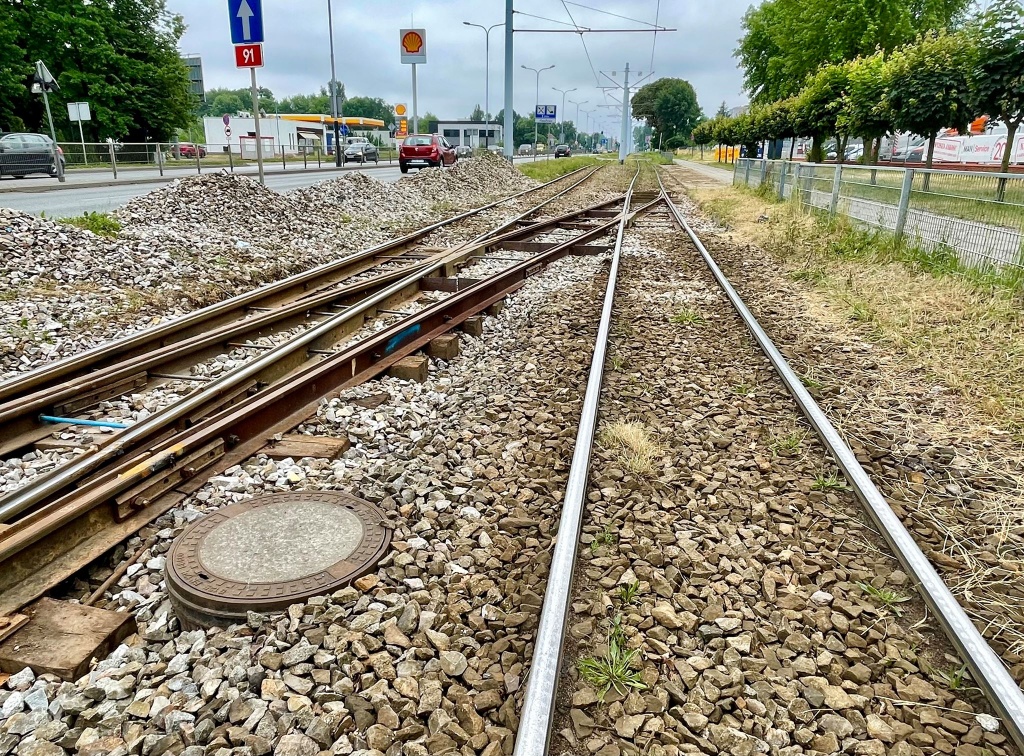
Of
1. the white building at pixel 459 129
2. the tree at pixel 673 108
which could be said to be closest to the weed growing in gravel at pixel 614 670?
the white building at pixel 459 129

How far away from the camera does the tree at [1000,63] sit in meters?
13.4

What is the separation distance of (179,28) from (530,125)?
3759 inches

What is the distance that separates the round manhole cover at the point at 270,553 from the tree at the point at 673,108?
422 feet

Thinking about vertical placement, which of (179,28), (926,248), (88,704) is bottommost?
(88,704)

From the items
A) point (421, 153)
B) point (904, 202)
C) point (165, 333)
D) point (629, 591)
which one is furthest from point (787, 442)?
point (421, 153)

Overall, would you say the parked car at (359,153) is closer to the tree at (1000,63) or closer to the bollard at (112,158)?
the bollard at (112,158)

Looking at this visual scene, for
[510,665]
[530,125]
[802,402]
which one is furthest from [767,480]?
[530,125]

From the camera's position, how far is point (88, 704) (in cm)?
239

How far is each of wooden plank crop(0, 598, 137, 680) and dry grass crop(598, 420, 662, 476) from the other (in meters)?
2.60

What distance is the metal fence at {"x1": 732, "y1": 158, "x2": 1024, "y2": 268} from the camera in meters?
7.99

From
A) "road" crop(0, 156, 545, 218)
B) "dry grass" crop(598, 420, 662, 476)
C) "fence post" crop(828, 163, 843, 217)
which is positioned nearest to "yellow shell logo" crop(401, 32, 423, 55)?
"road" crop(0, 156, 545, 218)

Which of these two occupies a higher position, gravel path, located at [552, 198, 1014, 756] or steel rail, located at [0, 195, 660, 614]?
steel rail, located at [0, 195, 660, 614]

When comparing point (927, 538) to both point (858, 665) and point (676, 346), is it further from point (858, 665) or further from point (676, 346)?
point (676, 346)

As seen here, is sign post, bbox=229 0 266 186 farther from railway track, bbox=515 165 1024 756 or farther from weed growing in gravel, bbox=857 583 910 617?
weed growing in gravel, bbox=857 583 910 617
